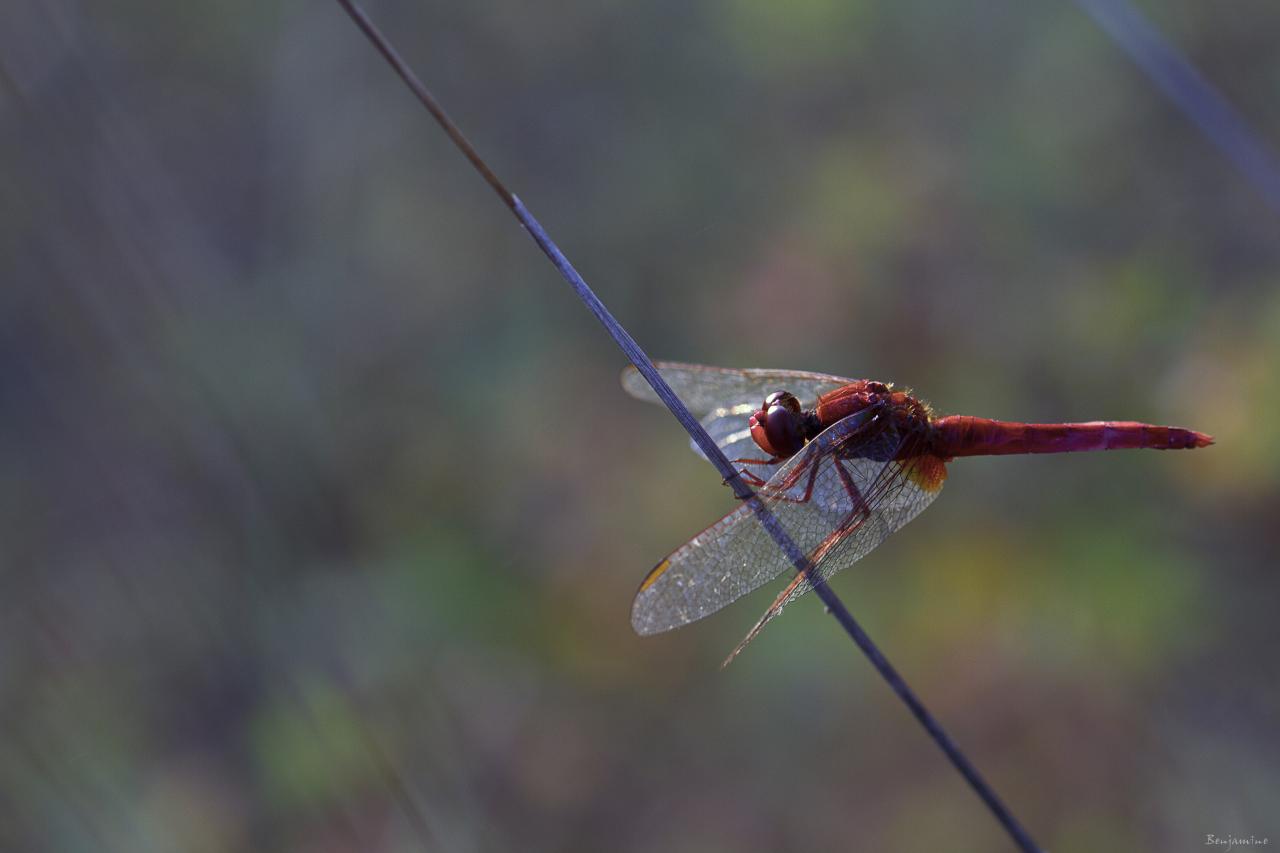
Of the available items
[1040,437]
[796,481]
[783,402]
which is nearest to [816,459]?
[796,481]

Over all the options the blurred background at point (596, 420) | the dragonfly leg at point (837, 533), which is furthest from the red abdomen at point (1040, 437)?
the blurred background at point (596, 420)

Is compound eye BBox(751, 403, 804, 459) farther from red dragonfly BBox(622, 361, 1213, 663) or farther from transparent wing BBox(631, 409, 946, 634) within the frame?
transparent wing BBox(631, 409, 946, 634)

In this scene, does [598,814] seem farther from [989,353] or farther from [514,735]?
[989,353]

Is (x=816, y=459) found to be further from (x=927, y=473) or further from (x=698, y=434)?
(x=698, y=434)

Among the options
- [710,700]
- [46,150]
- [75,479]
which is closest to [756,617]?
[710,700]

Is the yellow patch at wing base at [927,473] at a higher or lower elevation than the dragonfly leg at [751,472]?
lower

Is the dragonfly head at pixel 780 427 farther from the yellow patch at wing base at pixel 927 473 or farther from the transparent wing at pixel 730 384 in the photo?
the yellow patch at wing base at pixel 927 473

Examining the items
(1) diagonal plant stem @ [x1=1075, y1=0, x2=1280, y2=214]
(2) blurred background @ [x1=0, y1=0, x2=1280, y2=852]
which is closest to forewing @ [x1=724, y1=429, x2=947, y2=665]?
(1) diagonal plant stem @ [x1=1075, y1=0, x2=1280, y2=214]
